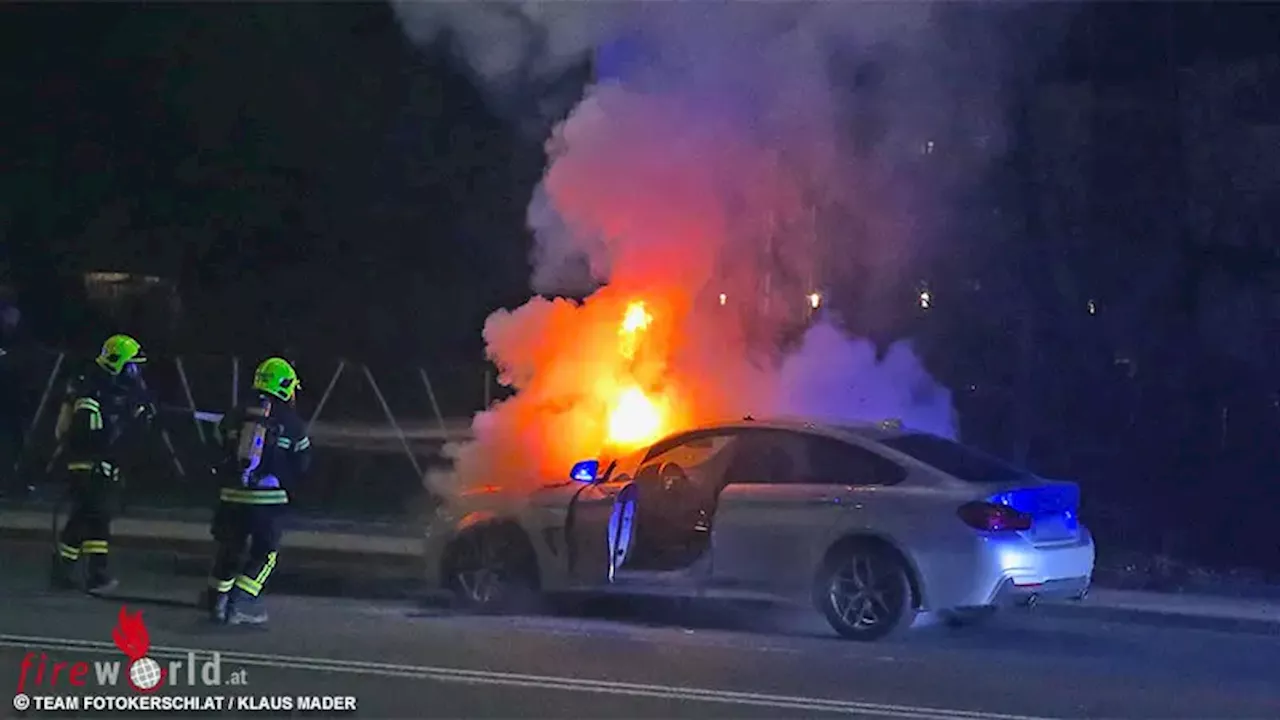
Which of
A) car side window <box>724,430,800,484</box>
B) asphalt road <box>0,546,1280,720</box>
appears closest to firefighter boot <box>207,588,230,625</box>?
asphalt road <box>0,546,1280,720</box>

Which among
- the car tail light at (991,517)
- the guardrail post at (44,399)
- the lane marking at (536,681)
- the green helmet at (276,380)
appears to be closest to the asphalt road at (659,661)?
the lane marking at (536,681)

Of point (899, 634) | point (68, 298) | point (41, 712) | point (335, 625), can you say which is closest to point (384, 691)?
point (41, 712)

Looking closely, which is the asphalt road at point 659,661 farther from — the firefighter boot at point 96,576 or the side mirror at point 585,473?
the side mirror at point 585,473

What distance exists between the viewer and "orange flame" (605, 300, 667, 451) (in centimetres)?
1438

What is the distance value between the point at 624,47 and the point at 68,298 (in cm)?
1880

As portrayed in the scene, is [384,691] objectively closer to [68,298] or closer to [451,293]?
[451,293]

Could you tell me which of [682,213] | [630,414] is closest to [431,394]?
[682,213]

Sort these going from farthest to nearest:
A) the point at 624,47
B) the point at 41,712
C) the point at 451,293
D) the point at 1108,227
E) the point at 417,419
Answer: the point at 451,293 < the point at 417,419 < the point at 1108,227 < the point at 624,47 < the point at 41,712

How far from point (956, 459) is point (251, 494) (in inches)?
179

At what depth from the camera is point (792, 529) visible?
11.3 meters

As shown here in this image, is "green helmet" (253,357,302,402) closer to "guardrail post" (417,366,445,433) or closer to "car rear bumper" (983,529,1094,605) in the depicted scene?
"car rear bumper" (983,529,1094,605)

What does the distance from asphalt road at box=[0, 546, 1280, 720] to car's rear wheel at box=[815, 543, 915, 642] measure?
140 millimetres

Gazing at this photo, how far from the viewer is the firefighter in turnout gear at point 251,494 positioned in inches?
431

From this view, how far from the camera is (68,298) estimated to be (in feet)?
102
